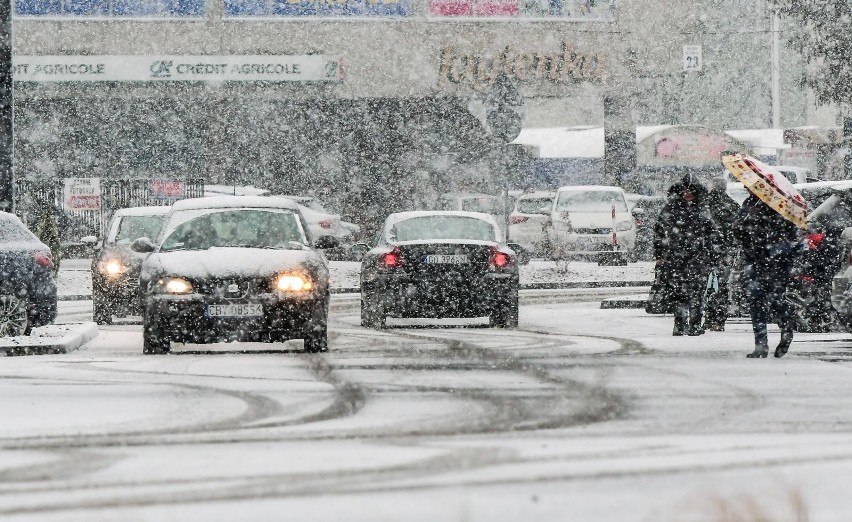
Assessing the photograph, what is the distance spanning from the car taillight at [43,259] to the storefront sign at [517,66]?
26.3 m

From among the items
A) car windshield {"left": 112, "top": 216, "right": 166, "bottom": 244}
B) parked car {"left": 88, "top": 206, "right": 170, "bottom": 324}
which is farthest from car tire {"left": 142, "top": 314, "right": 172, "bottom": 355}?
car windshield {"left": 112, "top": 216, "right": 166, "bottom": 244}

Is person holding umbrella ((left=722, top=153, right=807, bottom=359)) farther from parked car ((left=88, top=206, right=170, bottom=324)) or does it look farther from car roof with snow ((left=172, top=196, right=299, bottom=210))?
parked car ((left=88, top=206, right=170, bottom=324))

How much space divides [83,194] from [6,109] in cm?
1493

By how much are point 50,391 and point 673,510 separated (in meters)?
6.67

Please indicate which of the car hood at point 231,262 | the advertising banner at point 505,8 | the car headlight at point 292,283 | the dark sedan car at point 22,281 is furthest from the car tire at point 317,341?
the advertising banner at point 505,8

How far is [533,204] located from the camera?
39156 mm

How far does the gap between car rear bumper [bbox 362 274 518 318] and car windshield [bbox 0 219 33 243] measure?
3.99 meters

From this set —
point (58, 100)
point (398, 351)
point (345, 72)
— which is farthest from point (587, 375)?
point (58, 100)

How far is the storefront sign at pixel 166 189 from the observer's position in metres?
39.4

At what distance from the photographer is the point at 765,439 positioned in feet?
31.5

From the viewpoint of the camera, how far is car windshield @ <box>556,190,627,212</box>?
36.9 metres

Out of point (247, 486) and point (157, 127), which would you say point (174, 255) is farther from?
point (157, 127)

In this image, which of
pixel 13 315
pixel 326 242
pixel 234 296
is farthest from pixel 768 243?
pixel 13 315

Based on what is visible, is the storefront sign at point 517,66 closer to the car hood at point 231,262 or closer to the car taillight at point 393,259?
the car taillight at point 393,259
